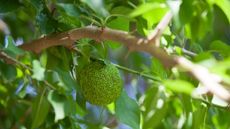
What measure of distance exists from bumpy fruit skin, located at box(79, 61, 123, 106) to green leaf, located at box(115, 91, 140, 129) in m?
0.03

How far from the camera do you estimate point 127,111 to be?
31.9 inches

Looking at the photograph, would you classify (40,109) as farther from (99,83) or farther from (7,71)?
(7,71)

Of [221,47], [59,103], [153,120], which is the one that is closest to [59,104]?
[59,103]

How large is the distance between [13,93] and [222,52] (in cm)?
56

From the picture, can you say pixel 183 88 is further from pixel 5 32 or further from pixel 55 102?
pixel 5 32

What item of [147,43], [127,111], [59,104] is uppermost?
[147,43]

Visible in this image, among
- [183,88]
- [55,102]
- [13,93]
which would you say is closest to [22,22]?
[13,93]

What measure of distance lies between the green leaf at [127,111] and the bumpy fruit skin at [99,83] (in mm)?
31

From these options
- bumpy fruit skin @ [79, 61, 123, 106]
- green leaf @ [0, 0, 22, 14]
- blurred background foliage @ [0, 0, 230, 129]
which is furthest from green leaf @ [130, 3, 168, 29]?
green leaf @ [0, 0, 22, 14]

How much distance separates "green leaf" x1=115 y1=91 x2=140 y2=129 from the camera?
786 millimetres

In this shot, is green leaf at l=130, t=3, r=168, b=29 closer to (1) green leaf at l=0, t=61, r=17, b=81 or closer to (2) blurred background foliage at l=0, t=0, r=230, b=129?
(2) blurred background foliage at l=0, t=0, r=230, b=129

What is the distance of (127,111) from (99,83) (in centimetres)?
7

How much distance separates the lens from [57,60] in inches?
33.0

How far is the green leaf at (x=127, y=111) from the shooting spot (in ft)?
2.58
